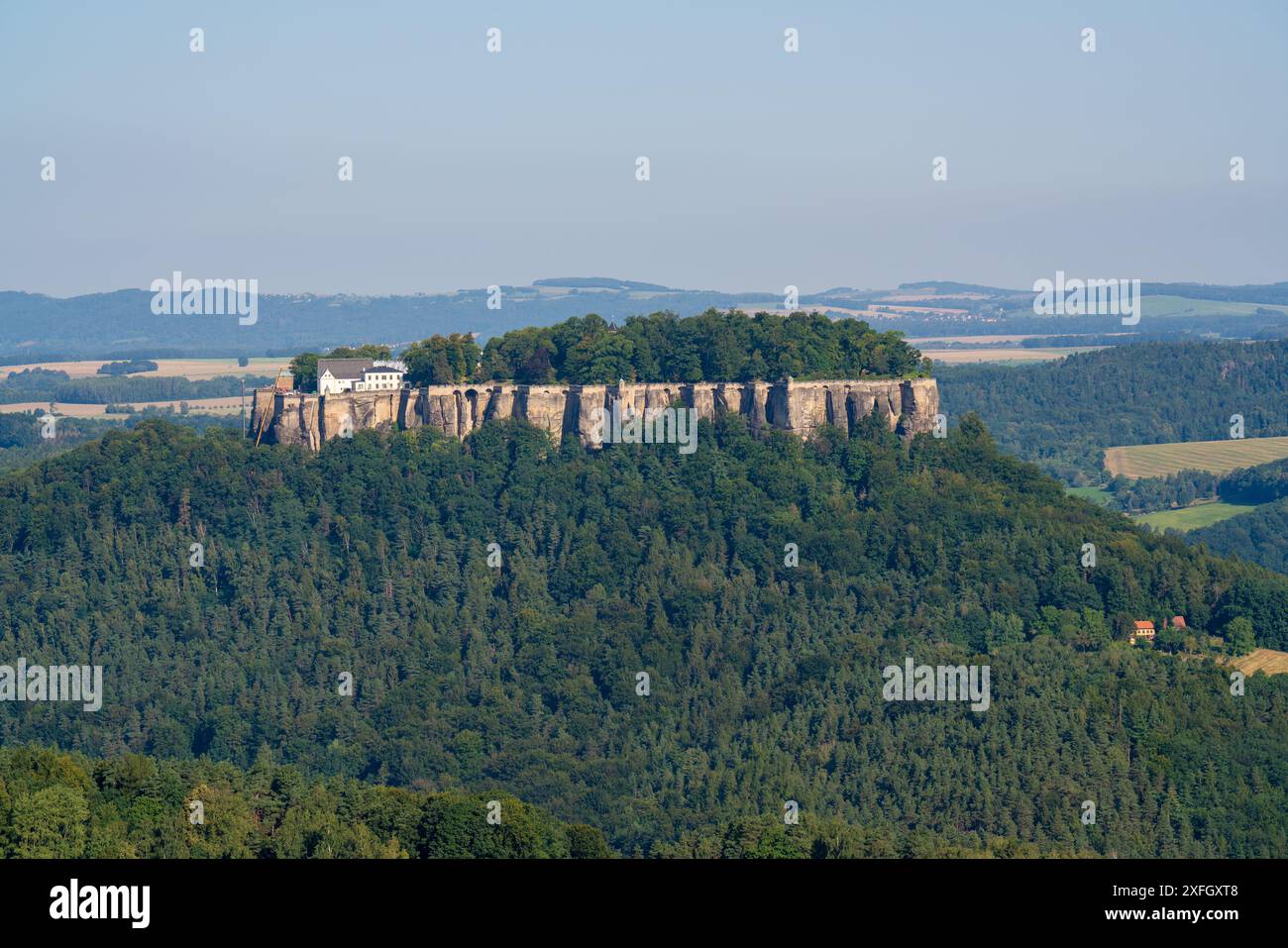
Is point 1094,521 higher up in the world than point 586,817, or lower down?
higher up

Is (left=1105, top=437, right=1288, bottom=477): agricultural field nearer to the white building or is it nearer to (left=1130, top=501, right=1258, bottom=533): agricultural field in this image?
(left=1130, top=501, right=1258, bottom=533): agricultural field

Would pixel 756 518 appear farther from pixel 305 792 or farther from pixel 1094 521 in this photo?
pixel 305 792

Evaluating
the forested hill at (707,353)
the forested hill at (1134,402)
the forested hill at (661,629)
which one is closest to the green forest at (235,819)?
the forested hill at (661,629)

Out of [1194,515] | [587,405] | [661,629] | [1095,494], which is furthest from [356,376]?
[1095,494]


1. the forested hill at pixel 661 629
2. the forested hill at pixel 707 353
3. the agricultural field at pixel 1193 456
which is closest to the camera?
the forested hill at pixel 661 629

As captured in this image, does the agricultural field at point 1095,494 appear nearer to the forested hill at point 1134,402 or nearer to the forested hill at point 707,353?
the forested hill at point 1134,402

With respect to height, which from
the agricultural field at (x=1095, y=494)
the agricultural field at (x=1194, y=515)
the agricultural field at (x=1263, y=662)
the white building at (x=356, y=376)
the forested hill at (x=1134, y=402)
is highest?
the white building at (x=356, y=376)

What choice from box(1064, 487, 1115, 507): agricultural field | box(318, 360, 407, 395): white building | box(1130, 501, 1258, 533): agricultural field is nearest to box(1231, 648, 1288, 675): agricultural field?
box(318, 360, 407, 395): white building
